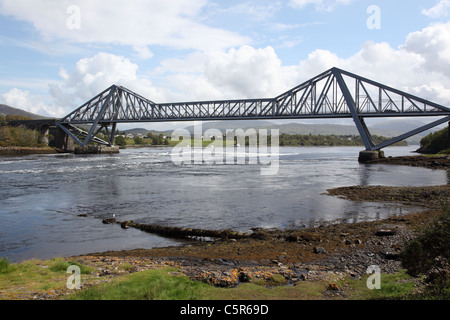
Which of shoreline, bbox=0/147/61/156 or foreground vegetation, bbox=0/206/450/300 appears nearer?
foreground vegetation, bbox=0/206/450/300

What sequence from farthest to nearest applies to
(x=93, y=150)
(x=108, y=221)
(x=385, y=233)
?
1. (x=93, y=150)
2. (x=108, y=221)
3. (x=385, y=233)

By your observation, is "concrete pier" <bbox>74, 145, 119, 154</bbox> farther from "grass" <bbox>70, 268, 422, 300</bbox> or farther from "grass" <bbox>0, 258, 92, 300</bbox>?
"grass" <bbox>70, 268, 422, 300</bbox>

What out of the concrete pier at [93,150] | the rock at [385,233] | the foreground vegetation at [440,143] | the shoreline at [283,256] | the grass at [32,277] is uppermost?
the foreground vegetation at [440,143]

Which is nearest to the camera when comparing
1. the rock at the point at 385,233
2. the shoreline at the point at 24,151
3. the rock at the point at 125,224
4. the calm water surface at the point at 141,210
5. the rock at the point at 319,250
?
the rock at the point at 319,250

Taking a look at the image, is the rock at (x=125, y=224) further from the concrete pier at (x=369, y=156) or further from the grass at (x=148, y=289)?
the concrete pier at (x=369, y=156)

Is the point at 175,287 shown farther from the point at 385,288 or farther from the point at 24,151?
the point at 24,151

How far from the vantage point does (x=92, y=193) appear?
3312cm

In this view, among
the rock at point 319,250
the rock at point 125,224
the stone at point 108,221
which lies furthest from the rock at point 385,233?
the stone at point 108,221

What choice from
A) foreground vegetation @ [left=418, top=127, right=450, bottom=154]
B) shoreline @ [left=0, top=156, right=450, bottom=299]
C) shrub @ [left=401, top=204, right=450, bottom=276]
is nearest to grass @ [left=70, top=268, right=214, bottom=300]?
shoreline @ [left=0, top=156, right=450, bottom=299]

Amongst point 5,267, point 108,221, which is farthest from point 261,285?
point 108,221

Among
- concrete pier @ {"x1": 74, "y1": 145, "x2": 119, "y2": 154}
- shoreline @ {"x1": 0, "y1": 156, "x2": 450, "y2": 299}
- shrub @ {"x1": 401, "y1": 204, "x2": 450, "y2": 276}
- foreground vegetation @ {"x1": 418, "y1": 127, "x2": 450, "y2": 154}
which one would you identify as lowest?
shoreline @ {"x1": 0, "y1": 156, "x2": 450, "y2": 299}

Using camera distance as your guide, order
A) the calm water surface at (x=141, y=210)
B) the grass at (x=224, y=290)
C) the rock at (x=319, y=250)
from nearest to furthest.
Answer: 1. the grass at (x=224, y=290)
2. the rock at (x=319, y=250)
3. the calm water surface at (x=141, y=210)

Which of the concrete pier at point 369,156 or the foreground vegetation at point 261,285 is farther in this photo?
the concrete pier at point 369,156
